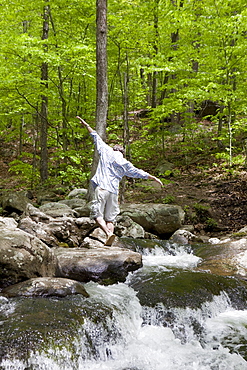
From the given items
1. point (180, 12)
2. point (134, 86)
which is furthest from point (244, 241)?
point (134, 86)

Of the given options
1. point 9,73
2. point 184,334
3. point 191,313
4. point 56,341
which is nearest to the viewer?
point 56,341

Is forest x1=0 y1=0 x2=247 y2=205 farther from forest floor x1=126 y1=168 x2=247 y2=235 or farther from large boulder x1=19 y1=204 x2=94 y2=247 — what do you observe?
large boulder x1=19 y1=204 x2=94 y2=247

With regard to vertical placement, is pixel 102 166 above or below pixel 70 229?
above

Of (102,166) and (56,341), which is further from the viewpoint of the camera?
(102,166)

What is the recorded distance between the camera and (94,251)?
6.00 m

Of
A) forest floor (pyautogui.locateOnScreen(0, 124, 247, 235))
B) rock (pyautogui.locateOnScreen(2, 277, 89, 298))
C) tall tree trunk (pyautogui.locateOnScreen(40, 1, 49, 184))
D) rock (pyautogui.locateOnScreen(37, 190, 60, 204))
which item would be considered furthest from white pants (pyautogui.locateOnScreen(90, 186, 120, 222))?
tall tree trunk (pyautogui.locateOnScreen(40, 1, 49, 184))

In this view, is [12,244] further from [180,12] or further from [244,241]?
[180,12]

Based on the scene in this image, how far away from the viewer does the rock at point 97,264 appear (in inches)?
214

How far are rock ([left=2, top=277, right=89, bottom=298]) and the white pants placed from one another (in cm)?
169

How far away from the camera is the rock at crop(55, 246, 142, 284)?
17.8 feet

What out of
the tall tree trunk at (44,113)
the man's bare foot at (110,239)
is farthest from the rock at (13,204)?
the man's bare foot at (110,239)

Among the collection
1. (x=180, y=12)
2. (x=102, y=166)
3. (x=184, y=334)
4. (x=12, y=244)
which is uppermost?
(x=180, y=12)

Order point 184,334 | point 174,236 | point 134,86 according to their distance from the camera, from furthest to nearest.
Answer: point 134,86 < point 174,236 < point 184,334

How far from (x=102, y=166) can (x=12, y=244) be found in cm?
224
